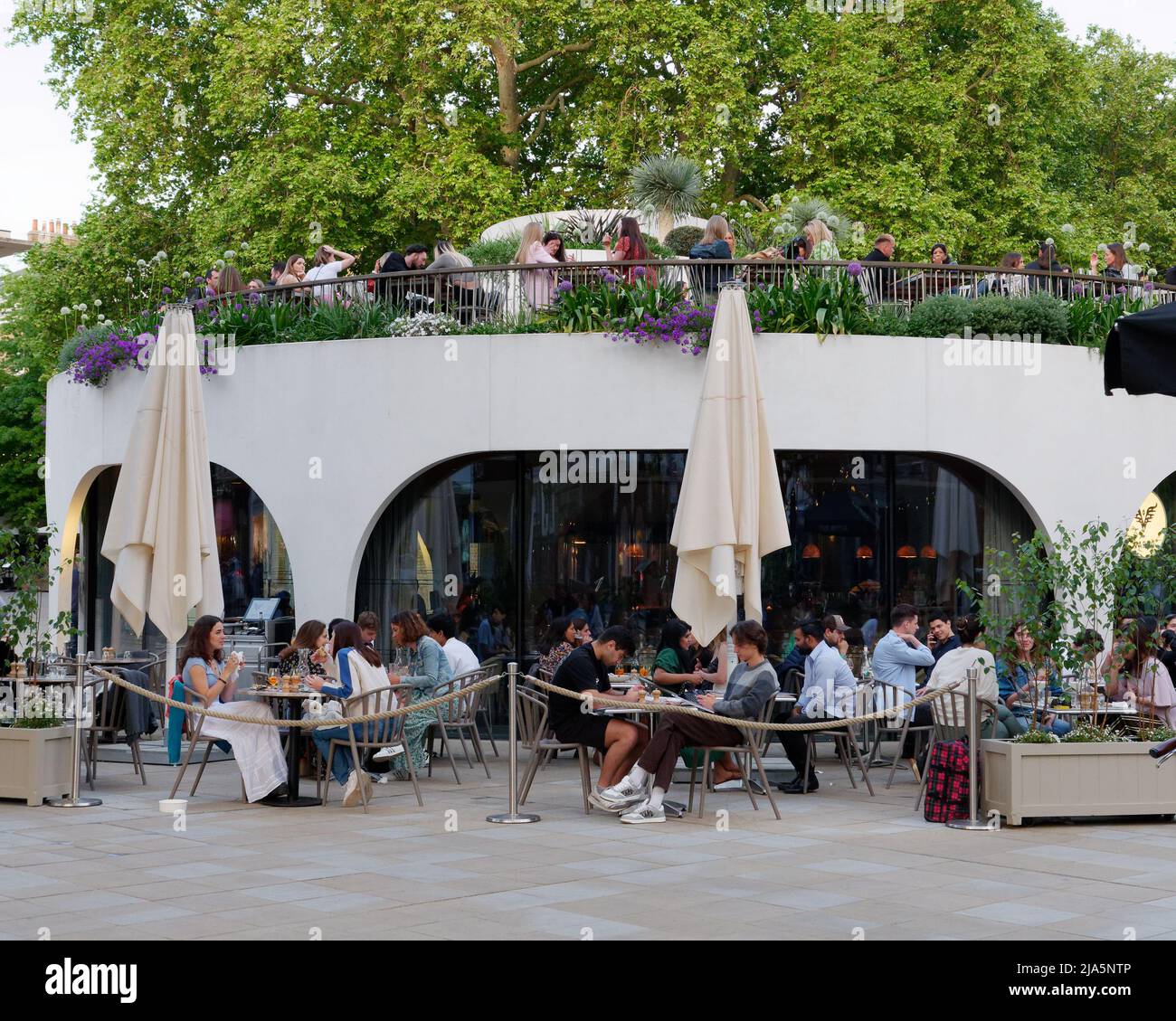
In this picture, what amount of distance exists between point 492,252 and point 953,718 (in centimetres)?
1122

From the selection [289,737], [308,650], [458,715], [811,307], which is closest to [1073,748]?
[458,715]

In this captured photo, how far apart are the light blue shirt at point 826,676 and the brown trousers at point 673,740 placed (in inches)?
68.6

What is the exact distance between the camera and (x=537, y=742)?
→ 10812 mm

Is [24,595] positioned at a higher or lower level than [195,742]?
higher

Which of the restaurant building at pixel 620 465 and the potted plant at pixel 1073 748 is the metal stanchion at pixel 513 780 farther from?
the restaurant building at pixel 620 465

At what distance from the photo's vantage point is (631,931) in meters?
6.52

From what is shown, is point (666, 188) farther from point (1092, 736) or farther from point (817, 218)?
point (1092, 736)

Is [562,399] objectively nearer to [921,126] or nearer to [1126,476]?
[1126,476]

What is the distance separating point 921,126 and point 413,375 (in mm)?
17684

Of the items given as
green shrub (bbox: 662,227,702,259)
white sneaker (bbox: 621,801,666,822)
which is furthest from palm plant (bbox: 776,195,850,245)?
white sneaker (bbox: 621,801,666,822)

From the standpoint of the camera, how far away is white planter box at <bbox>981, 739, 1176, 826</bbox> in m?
9.66

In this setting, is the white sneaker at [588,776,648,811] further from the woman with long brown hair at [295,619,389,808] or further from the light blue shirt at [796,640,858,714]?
the light blue shirt at [796,640,858,714]

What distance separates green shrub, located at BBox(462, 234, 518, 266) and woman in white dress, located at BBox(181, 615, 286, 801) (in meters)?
9.15

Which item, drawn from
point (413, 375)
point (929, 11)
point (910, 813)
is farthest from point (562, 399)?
point (929, 11)
